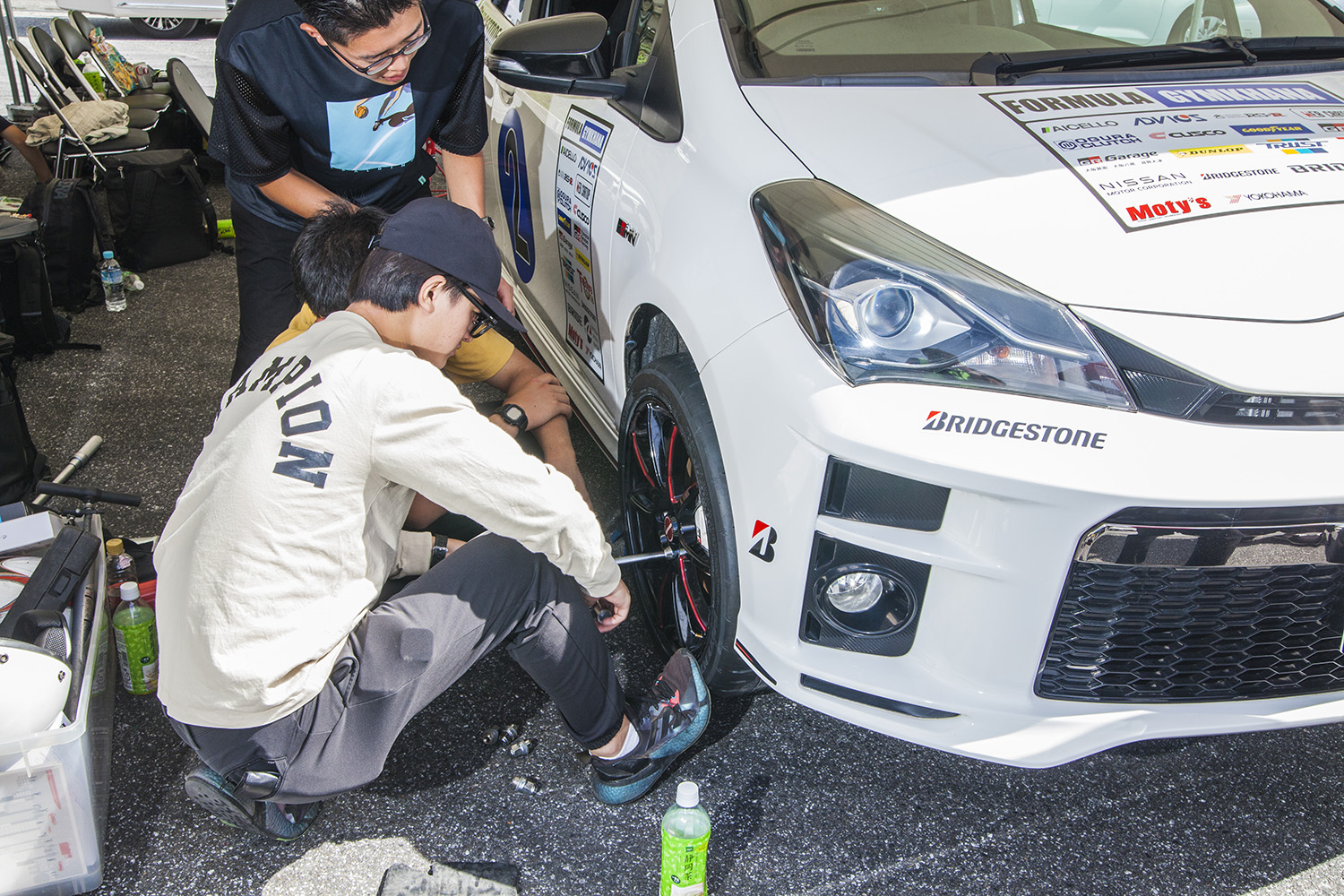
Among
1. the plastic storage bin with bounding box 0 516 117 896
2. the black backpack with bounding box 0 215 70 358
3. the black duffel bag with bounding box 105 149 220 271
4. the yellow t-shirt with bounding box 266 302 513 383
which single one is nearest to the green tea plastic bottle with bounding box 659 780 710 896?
the plastic storage bin with bounding box 0 516 117 896

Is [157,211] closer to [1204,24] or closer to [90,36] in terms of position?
[90,36]

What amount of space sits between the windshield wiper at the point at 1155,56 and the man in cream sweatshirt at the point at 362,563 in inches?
40.4

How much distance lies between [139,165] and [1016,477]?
4.63m

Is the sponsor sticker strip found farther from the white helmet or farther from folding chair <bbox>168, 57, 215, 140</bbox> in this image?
folding chair <bbox>168, 57, 215, 140</bbox>

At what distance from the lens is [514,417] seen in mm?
2375

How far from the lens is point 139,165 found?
188 inches

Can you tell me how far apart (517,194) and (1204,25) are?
1763 mm

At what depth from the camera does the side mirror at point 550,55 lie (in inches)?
85.3

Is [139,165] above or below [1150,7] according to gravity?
below

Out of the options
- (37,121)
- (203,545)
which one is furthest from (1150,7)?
(37,121)

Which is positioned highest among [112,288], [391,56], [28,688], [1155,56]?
[1155,56]

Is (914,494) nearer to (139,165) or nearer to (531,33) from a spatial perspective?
(531,33)

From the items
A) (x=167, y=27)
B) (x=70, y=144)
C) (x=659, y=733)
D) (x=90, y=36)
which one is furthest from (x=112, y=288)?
(x=167, y=27)

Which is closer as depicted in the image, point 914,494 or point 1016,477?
point 1016,477
